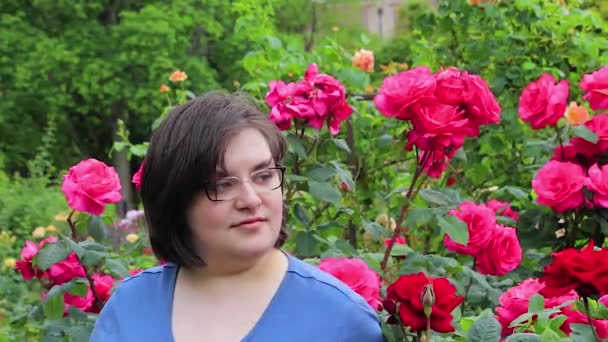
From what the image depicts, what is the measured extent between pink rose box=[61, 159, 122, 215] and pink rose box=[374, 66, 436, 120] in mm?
641

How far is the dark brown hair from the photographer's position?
5.27 ft

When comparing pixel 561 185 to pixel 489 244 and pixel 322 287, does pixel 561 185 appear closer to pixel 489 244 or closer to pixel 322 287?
pixel 489 244

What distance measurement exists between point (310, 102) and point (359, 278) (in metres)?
0.71

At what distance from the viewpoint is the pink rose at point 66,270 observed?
8.39ft

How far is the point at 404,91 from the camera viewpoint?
2.25 metres

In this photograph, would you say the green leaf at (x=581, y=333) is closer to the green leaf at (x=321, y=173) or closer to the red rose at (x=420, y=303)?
the red rose at (x=420, y=303)

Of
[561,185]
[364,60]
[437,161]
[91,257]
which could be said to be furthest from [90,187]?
[364,60]

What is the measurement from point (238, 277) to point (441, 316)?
0.32 m

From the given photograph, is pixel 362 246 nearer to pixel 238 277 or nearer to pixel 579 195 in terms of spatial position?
pixel 579 195

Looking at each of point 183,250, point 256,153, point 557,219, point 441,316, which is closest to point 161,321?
point 183,250

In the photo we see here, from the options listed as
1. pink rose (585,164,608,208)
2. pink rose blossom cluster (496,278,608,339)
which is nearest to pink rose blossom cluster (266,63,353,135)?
pink rose (585,164,608,208)

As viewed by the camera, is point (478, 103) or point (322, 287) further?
point (478, 103)

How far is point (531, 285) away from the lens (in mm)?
1992

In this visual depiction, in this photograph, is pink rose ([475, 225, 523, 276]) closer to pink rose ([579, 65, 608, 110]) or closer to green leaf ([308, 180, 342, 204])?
green leaf ([308, 180, 342, 204])
